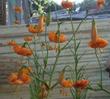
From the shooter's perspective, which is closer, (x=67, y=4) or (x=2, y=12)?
(x=67, y=4)

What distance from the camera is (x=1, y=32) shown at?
6684 millimetres

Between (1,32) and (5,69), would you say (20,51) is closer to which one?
(5,69)

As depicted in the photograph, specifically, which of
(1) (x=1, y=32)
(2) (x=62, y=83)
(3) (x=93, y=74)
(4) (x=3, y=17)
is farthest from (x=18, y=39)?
(2) (x=62, y=83)

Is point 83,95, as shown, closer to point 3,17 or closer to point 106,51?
point 106,51

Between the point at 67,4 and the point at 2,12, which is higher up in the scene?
the point at 67,4

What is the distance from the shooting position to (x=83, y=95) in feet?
7.69

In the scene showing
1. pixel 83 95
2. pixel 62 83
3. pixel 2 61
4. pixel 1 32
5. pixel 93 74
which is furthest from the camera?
pixel 1 32

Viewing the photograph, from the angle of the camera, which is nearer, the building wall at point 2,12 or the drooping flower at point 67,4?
Answer: the drooping flower at point 67,4

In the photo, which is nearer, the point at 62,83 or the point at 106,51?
the point at 62,83

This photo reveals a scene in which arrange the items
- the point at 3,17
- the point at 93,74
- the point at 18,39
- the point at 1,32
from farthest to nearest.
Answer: the point at 3,17 → the point at 1,32 → the point at 18,39 → the point at 93,74

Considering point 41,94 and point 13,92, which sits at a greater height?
point 41,94

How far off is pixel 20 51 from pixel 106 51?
3.37 m

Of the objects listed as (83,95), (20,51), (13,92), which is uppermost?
(20,51)

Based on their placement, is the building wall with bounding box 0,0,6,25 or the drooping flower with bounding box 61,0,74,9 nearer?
the drooping flower with bounding box 61,0,74,9
